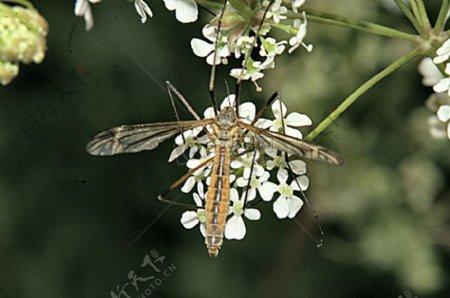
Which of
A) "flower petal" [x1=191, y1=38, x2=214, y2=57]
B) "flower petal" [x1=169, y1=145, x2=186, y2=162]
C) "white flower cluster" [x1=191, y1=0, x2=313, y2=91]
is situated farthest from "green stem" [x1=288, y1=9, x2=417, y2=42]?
"flower petal" [x1=169, y1=145, x2=186, y2=162]

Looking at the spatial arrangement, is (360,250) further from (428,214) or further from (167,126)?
(167,126)

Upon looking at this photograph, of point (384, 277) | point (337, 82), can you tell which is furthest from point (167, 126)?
point (384, 277)

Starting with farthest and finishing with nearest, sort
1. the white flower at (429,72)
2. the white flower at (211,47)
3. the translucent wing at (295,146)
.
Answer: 1. the white flower at (429,72)
2. the white flower at (211,47)
3. the translucent wing at (295,146)

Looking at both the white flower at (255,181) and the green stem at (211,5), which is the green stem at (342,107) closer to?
the white flower at (255,181)

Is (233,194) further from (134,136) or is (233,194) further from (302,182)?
(134,136)

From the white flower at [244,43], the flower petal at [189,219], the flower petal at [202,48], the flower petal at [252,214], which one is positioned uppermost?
the white flower at [244,43]

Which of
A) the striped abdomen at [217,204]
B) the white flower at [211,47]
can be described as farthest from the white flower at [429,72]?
the striped abdomen at [217,204]

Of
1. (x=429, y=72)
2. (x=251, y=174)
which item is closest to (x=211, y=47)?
(x=251, y=174)
